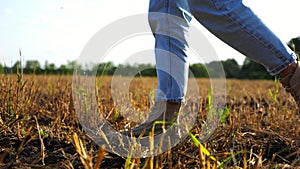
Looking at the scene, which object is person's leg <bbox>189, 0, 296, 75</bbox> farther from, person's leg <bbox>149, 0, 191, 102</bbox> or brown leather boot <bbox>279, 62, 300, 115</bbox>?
person's leg <bbox>149, 0, 191, 102</bbox>

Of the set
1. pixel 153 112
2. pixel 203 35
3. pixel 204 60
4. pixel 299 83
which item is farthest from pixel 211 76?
pixel 299 83

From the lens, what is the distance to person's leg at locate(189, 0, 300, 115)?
1375mm

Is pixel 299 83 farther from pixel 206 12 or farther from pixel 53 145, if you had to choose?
pixel 53 145

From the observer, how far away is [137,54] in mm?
1929

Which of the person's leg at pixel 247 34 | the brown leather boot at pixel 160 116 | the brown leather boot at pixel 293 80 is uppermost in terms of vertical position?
the person's leg at pixel 247 34

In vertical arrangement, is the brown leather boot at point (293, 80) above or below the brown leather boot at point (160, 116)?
above

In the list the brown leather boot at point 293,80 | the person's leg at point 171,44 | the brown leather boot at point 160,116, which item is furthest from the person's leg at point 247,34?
the brown leather boot at point 160,116

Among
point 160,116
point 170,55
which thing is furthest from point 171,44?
point 160,116

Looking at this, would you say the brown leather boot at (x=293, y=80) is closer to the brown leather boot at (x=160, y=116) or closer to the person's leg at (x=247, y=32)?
the person's leg at (x=247, y=32)

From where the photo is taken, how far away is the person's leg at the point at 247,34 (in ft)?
4.51

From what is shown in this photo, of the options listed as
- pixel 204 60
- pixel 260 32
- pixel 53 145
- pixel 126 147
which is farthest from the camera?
pixel 204 60

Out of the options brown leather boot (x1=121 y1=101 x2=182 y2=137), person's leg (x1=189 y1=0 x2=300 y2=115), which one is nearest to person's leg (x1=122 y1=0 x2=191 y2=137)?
brown leather boot (x1=121 y1=101 x2=182 y2=137)

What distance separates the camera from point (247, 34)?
1.38 meters

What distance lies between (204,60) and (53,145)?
83 centimetres
